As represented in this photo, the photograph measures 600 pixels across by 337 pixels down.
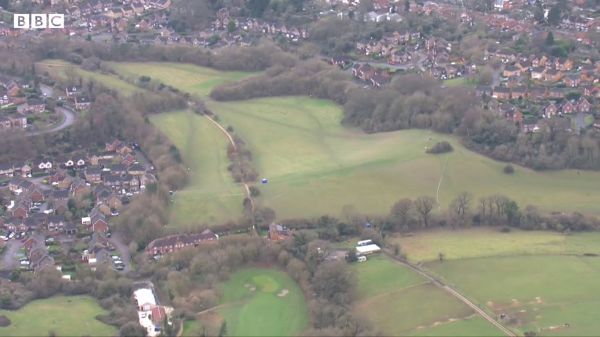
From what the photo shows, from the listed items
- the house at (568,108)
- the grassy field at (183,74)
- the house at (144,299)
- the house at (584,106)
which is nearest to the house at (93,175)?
the house at (144,299)

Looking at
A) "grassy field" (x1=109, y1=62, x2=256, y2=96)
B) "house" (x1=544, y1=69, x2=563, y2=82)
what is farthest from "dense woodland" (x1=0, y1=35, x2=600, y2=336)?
"house" (x1=544, y1=69, x2=563, y2=82)

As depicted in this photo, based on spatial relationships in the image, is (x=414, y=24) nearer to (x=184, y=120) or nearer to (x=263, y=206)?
(x=184, y=120)

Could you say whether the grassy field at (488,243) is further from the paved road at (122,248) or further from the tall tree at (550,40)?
the tall tree at (550,40)

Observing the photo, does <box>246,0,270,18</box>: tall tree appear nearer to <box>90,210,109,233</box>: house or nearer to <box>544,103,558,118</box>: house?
<box>544,103,558,118</box>: house

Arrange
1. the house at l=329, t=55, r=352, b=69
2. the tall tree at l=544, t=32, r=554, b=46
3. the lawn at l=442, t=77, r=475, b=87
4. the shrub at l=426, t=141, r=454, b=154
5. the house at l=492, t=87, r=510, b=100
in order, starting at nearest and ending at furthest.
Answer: the shrub at l=426, t=141, r=454, b=154 < the house at l=492, t=87, r=510, b=100 < the lawn at l=442, t=77, r=475, b=87 < the tall tree at l=544, t=32, r=554, b=46 < the house at l=329, t=55, r=352, b=69

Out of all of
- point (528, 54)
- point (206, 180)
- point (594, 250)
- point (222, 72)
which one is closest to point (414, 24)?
point (528, 54)

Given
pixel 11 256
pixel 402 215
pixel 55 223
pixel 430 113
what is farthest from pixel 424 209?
pixel 11 256
